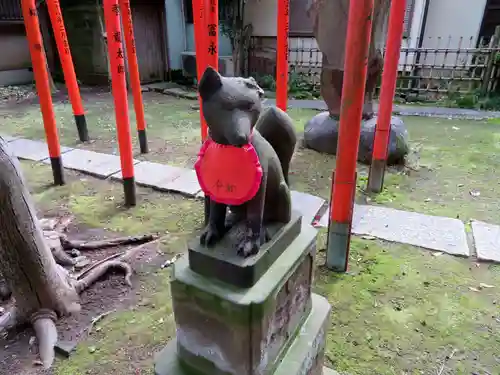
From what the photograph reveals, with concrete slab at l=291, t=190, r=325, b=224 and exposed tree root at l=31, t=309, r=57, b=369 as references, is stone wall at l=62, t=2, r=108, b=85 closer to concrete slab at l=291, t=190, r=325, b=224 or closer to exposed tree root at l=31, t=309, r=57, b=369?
concrete slab at l=291, t=190, r=325, b=224

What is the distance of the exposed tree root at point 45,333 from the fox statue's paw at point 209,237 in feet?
4.45

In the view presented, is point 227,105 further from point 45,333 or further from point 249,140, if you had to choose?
point 45,333

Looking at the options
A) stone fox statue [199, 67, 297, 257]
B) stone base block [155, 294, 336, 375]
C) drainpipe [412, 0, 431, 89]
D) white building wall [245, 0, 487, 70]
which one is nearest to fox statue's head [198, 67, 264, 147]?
stone fox statue [199, 67, 297, 257]

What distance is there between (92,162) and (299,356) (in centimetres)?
402

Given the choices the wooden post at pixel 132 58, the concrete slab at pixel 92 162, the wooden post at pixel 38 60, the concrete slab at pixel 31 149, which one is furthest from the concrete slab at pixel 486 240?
the concrete slab at pixel 31 149

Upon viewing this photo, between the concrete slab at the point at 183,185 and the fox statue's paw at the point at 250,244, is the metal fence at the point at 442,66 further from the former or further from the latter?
the fox statue's paw at the point at 250,244

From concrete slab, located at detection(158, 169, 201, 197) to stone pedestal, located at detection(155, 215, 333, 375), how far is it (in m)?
2.33

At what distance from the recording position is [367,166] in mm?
4602

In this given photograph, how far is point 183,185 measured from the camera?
4008 millimetres

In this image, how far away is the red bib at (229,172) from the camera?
3.83 ft

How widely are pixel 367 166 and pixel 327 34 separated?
191 centimetres

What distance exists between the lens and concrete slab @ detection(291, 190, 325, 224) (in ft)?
10.9

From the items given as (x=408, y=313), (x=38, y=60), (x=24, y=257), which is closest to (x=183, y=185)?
(x=38, y=60)

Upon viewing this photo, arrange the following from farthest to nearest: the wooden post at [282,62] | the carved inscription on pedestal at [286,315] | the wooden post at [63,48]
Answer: the wooden post at [63,48]
the wooden post at [282,62]
the carved inscription on pedestal at [286,315]
